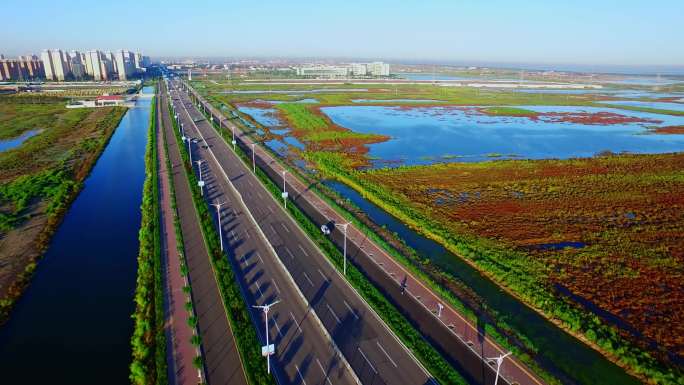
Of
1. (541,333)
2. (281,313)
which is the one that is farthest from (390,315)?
(541,333)

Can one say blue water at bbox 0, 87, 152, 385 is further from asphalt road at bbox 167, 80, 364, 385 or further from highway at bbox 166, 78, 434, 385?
highway at bbox 166, 78, 434, 385

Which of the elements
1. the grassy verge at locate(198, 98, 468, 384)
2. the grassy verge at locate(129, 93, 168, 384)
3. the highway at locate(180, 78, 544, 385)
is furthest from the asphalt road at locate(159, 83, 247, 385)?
the highway at locate(180, 78, 544, 385)

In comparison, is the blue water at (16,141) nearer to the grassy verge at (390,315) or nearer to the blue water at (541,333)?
the grassy verge at (390,315)

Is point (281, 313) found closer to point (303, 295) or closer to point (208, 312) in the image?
point (303, 295)

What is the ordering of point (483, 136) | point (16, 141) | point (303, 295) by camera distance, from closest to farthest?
point (303, 295)
point (16, 141)
point (483, 136)

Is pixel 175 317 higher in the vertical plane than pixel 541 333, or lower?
higher

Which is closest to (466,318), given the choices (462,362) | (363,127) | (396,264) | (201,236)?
(462,362)
